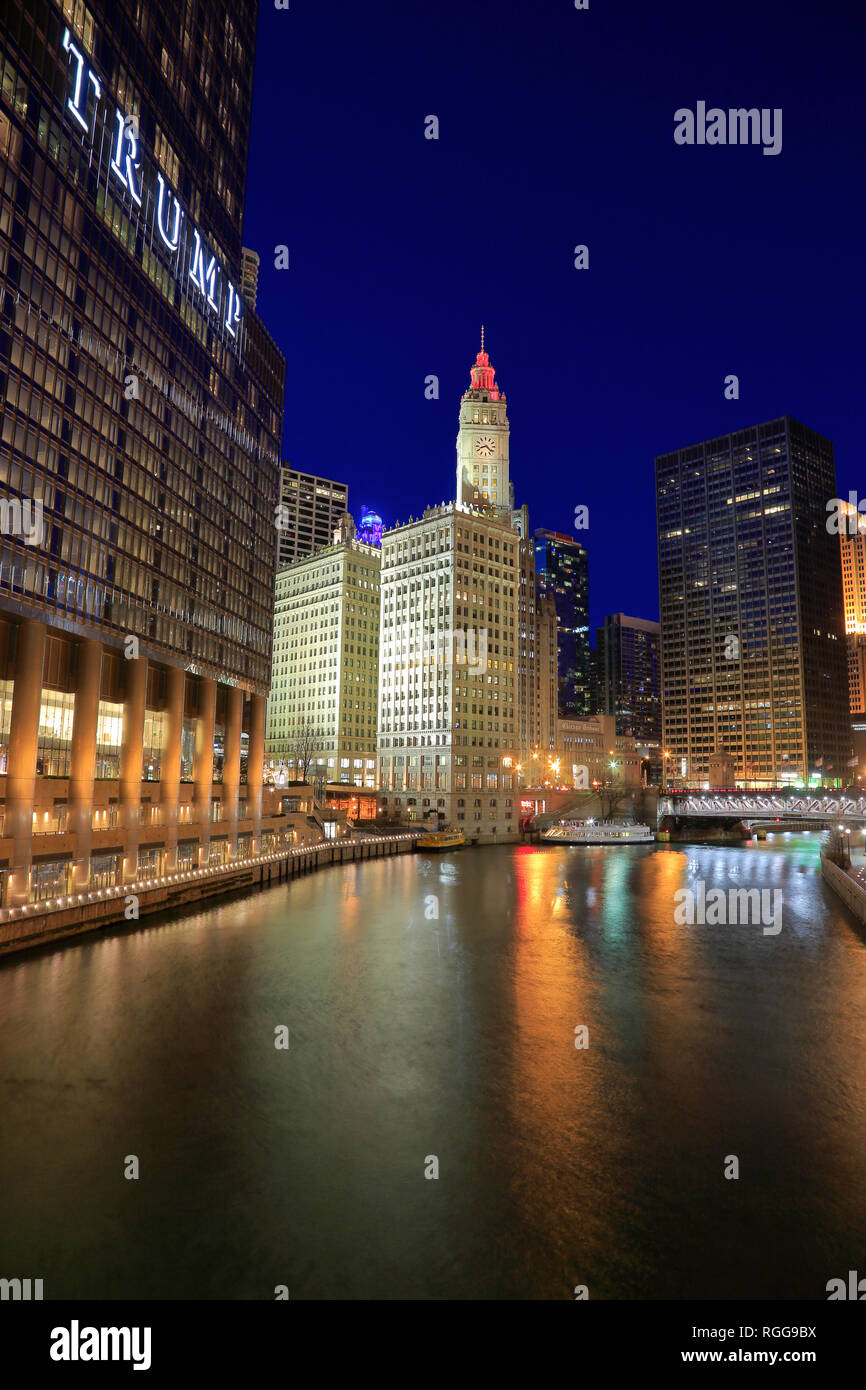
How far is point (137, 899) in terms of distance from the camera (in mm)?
46781

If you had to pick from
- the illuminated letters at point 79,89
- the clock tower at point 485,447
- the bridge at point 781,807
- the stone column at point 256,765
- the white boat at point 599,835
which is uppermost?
the clock tower at point 485,447

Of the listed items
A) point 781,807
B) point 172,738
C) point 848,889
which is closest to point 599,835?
point 781,807

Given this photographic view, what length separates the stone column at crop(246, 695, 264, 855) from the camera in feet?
299

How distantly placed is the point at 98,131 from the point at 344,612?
399ft

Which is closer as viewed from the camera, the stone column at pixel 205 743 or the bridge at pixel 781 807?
the stone column at pixel 205 743

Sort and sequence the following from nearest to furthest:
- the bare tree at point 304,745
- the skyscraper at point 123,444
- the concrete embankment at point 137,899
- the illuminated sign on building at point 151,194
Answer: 1. the concrete embankment at point 137,899
2. the skyscraper at point 123,444
3. the illuminated sign on building at point 151,194
4. the bare tree at point 304,745

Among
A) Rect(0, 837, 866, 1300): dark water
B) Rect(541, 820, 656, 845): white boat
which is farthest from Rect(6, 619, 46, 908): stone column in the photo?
Rect(541, 820, 656, 845): white boat

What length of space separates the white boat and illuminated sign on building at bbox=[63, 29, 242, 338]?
89.5m

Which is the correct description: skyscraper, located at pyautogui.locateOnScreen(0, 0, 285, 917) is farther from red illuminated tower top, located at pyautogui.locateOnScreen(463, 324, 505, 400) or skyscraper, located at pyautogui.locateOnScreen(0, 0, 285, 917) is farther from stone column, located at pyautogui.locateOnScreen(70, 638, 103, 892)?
red illuminated tower top, located at pyautogui.locateOnScreen(463, 324, 505, 400)

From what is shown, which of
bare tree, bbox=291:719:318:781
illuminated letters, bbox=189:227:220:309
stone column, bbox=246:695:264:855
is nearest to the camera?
illuminated letters, bbox=189:227:220:309

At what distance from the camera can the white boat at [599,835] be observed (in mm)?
129875

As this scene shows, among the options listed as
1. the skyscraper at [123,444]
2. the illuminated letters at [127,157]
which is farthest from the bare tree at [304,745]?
the illuminated letters at [127,157]

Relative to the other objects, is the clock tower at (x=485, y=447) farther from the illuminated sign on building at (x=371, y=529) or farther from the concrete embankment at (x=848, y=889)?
the concrete embankment at (x=848, y=889)

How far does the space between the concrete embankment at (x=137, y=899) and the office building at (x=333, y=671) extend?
86.4m
